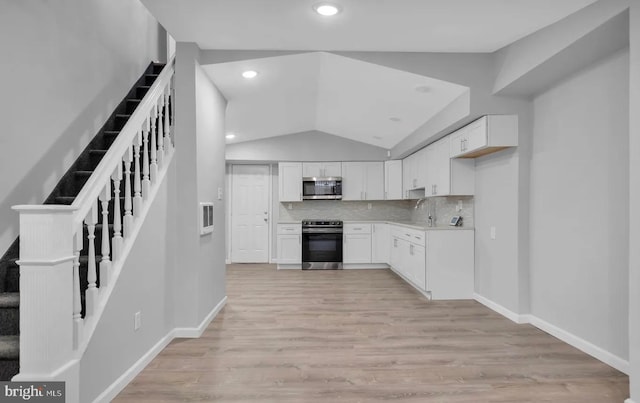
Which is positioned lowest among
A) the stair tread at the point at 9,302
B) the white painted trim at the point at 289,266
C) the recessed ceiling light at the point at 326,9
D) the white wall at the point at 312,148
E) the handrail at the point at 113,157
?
the white painted trim at the point at 289,266

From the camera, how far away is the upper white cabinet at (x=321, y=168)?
732 centimetres

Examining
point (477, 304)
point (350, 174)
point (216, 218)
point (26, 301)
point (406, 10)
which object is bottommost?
point (477, 304)

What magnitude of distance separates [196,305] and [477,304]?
319cm

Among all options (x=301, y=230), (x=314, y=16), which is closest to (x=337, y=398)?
(x=314, y=16)

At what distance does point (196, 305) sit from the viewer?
3307 mm

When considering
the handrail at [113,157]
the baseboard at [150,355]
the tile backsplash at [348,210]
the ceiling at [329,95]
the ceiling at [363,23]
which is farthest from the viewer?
the tile backsplash at [348,210]

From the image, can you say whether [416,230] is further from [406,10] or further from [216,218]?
[406,10]

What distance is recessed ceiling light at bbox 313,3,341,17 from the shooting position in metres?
2.62

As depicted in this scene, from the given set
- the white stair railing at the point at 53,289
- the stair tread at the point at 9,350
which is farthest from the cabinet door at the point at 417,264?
the stair tread at the point at 9,350

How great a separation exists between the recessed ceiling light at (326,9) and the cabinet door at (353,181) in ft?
15.3

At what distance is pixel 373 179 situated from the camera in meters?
7.33

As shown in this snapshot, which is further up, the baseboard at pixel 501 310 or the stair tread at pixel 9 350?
the stair tread at pixel 9 350

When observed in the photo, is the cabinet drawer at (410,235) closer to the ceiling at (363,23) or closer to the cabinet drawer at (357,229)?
the cabinet drawer at (357,229)

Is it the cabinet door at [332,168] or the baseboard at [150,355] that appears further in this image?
the cabinet door at [332,168]
